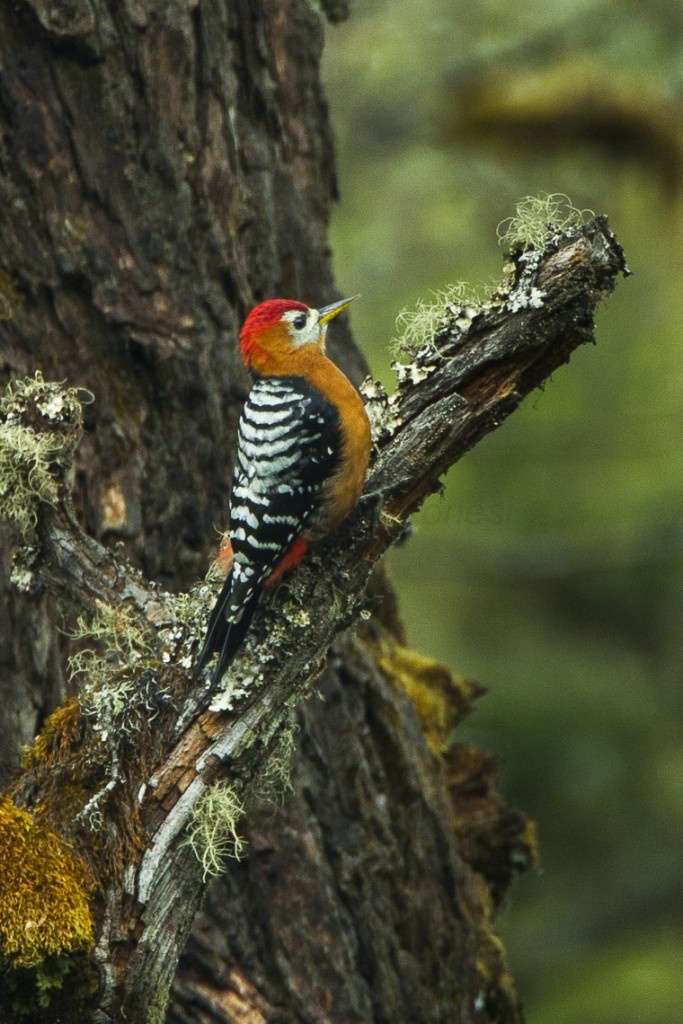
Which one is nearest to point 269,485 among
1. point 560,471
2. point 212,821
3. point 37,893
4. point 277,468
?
point 277,468

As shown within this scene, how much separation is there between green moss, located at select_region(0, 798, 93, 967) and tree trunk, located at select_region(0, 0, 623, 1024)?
0.08 ft

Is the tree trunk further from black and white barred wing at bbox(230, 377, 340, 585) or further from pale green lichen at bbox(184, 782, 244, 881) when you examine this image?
black and white barred wing at bbox(230, 377, 340, 585)

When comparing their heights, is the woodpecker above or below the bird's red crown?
below

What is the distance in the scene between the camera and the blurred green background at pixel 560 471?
6699mm

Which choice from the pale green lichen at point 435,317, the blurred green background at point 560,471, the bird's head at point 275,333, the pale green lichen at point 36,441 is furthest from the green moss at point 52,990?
the blurred green background at point 560,471

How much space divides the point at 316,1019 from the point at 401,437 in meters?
1.83

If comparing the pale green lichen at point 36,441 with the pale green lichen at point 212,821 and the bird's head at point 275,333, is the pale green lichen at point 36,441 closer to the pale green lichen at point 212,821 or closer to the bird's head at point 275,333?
the pale green lichen at point 212,821

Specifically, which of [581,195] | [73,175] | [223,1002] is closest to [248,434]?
[73,175]

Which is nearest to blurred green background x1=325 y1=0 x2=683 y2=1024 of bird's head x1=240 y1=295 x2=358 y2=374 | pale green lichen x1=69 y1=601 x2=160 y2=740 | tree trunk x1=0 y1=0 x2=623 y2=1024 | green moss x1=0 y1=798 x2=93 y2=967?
tree trunk x1=0 y1=0 x2=623 y2=1024

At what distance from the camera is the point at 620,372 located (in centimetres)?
814

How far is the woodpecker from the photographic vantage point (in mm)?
3008

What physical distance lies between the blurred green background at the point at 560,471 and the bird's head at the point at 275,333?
9.11 ft

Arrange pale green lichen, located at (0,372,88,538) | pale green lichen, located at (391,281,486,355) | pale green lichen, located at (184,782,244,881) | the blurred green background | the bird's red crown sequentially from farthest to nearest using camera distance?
1. the blurred green background
2. the bird's red crown
3. pale green lichen, located at (391,281,486,355)
4. pale green lichen, located at (0,372,88,538)
5. pale green lichen, located at (184,782,244,881)

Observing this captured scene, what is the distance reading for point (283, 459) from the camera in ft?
11.5
